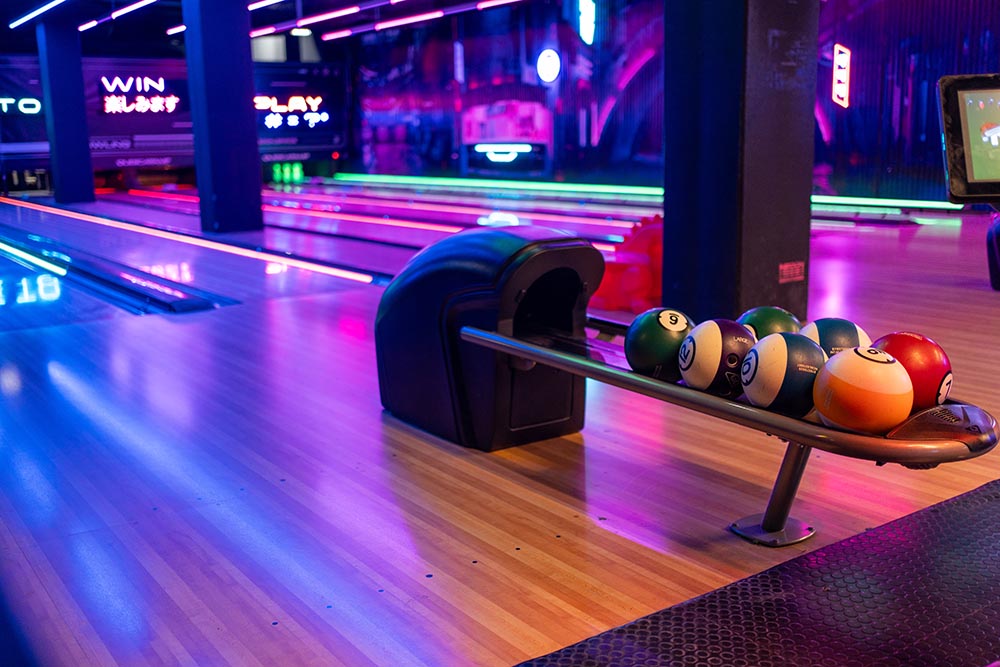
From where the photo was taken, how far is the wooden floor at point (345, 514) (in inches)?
72.9

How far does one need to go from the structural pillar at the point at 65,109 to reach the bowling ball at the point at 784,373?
13.1 metres

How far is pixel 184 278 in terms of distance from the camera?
6582mm

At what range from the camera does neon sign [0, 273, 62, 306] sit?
232 inches

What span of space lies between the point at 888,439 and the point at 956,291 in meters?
3.98

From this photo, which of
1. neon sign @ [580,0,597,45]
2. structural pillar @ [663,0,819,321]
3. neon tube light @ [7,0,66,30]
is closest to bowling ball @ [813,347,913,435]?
structural pillar @ [663,0,819,321]

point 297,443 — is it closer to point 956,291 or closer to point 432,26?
point 956,291

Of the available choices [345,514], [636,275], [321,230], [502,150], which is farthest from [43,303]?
[502,150]

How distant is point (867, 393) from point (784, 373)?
206 mm

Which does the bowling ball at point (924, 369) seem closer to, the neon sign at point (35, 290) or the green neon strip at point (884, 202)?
the neon sign at point (35, 290)

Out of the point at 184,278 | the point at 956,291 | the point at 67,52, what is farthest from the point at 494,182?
the point at 956,291

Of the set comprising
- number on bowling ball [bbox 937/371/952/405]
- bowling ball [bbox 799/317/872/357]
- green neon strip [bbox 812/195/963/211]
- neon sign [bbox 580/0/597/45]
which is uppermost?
neon sign [bbox 580/0/597/45]

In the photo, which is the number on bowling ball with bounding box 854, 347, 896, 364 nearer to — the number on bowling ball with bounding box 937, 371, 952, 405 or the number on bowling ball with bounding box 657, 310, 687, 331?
the number on bowling ball with bounding box 937, 371, 952, 405

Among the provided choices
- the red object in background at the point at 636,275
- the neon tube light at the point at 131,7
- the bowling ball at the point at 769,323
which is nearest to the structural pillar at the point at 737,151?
the red object in background at the point at 636,275

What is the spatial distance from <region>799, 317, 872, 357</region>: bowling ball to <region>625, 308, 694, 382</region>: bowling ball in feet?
0.93
